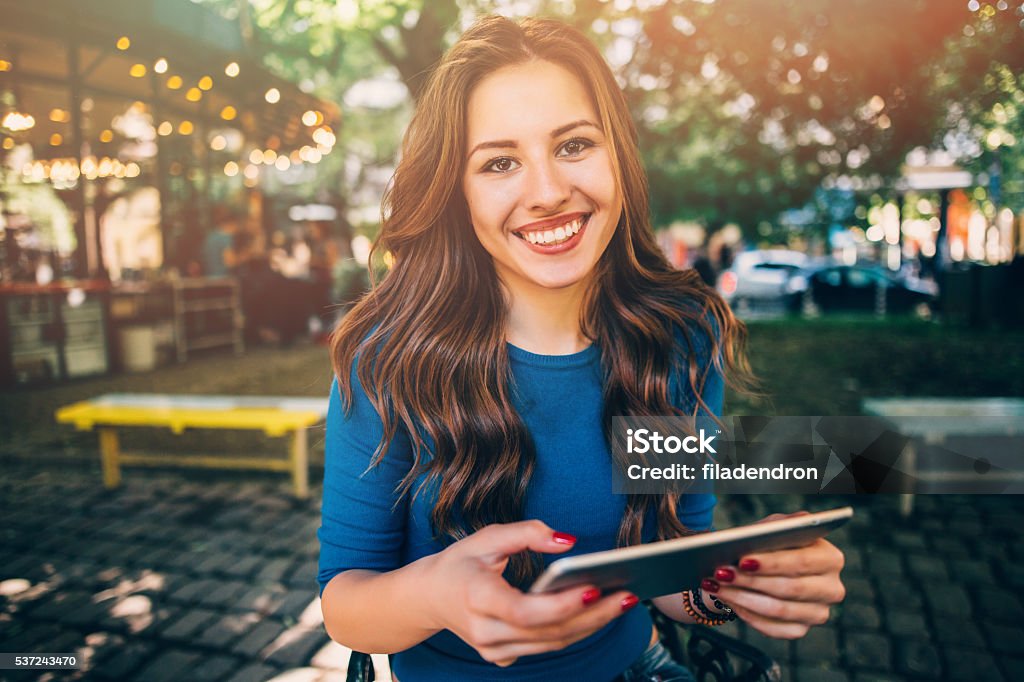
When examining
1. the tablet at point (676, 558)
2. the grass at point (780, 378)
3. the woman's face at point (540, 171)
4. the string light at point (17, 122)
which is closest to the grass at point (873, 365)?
the grass at point (780, 378)

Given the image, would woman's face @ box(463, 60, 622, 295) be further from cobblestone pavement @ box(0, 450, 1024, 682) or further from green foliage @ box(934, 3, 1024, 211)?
cobblestone pavement @ box(0, 450, 1024, 682)

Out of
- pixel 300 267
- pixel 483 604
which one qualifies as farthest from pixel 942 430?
pixel 300 267

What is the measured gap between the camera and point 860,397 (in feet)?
21.7

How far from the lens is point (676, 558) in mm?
838

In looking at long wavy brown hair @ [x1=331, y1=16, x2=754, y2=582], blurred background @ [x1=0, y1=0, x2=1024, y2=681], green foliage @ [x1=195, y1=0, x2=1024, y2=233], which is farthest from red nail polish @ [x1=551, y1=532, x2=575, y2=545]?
green foliage @ [x1=195, y1=0, x2=1024, y2=233]

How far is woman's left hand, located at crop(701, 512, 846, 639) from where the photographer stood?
0.99 meters

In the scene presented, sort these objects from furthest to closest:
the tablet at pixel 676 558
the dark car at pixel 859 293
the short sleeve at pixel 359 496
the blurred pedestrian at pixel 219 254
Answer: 1. the dark car at pixel 859 293
2. the blurred pedestrian at pixel 219 254
3. the short sleeve at pixel 359 496
4. the tablet at pixel 676 558

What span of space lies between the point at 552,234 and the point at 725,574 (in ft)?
2.16

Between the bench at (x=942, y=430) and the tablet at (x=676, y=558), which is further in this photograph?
the bench at (x=942, y=430)

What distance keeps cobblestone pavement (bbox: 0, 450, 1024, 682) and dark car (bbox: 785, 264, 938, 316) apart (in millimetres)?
12227

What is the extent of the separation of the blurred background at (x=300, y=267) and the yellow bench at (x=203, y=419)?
168 mm

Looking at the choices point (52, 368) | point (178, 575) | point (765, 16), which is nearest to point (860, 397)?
point (765, 16)

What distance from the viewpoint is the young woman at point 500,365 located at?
127cm

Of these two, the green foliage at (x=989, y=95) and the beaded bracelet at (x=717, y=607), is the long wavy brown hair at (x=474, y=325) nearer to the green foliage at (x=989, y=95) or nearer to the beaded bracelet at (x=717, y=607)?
the beaded bracelet at (x=717, y=607)
